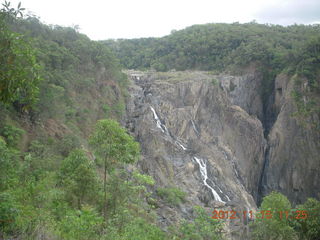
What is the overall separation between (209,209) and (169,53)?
29.6 metres

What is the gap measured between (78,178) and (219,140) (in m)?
21.2

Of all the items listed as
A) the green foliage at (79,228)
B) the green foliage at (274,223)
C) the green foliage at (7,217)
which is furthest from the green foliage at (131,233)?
the green foliage at (274,223)

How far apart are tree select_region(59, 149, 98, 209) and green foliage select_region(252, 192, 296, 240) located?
619 centimetres

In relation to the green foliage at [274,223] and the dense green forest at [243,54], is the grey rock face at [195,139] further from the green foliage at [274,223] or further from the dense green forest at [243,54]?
the dense green forest at [243,54]

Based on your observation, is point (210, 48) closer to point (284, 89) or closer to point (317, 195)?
point (284, 89)

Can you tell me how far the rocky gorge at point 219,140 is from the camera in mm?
20703

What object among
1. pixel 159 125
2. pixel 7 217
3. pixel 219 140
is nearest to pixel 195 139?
pixel 159 125

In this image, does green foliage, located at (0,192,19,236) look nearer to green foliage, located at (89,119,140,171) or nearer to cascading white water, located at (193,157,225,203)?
green foliage, located at (89,119,140,171)

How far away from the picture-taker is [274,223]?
9.77 m

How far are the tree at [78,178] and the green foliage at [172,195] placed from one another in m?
8.08

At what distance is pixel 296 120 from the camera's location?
2862 cm

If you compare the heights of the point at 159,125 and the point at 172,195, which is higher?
the point at 159,125

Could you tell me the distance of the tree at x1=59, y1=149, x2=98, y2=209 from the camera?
8.61 metres

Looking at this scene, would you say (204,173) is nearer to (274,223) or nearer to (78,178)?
(274,223)
